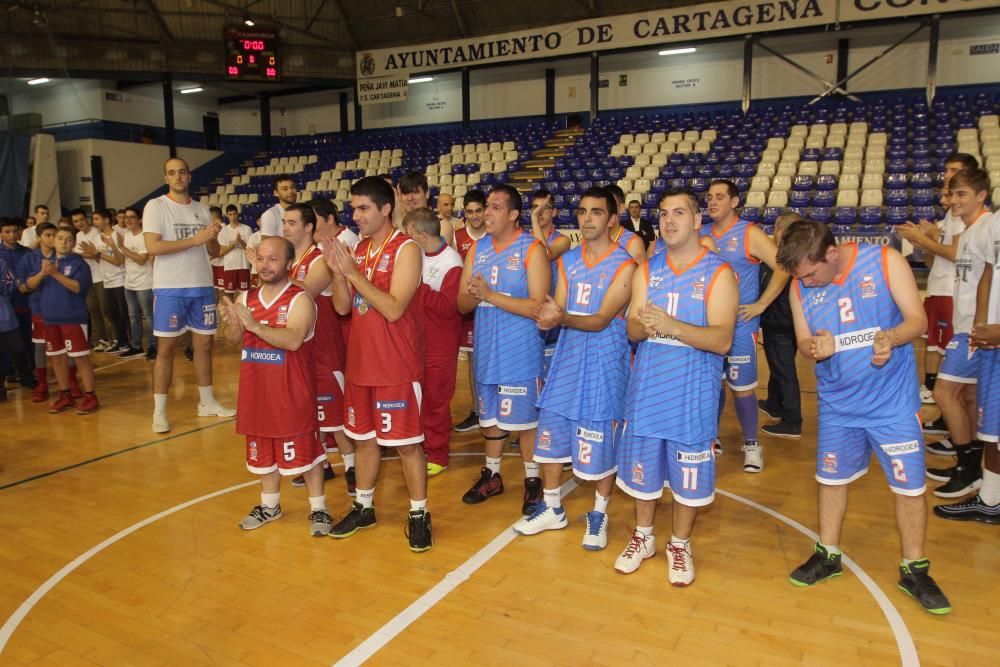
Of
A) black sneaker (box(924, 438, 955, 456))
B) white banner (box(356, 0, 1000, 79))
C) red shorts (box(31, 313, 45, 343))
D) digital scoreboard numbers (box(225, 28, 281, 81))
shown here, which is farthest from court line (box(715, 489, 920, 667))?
digital scoreboard numbers (box(225, 28, 281, 81))

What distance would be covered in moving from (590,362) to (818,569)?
161cm

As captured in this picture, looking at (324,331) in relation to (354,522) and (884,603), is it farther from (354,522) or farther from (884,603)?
(884,603)

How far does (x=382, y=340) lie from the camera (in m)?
4.04

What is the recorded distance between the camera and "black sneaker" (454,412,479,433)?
6693 mm

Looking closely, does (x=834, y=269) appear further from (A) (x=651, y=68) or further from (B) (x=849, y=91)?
(A) (x=651, y=68)

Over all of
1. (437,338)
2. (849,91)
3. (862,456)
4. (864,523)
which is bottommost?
(864,523)

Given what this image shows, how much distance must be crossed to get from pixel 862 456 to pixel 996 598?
966 mm

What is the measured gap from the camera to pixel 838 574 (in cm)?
378

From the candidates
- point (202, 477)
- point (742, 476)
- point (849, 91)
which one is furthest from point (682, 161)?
point (202, 477)

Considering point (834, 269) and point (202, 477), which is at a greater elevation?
point (834, 269)

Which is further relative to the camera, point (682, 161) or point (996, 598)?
point (682, 161)

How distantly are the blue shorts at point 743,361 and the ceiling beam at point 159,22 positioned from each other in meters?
21.7

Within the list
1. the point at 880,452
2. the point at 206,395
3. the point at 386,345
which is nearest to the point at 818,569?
the point at 880,452

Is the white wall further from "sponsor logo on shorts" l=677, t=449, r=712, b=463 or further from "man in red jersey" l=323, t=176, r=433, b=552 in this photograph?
"sponsor logo on shorts" l=677, t=449, r=712, b=463
